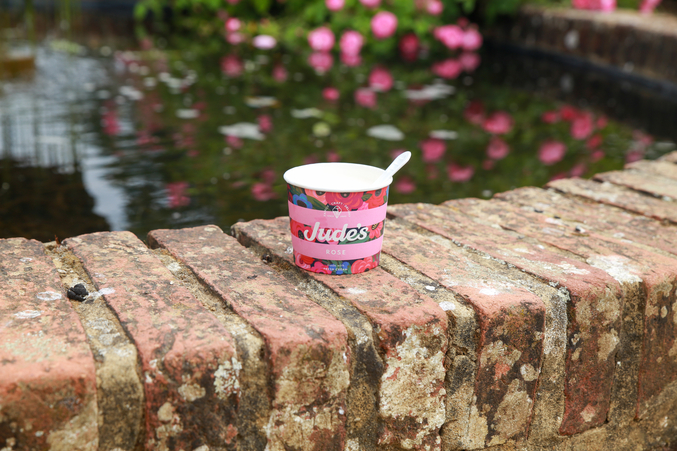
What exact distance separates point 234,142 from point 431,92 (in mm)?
2178

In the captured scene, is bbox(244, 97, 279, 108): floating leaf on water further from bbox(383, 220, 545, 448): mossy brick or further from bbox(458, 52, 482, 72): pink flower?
bbox(383, 220, 545, 448): mossy brick

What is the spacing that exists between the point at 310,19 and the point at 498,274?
7.28 meters

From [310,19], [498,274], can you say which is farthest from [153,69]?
[498,274]

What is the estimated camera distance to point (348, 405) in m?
1.02

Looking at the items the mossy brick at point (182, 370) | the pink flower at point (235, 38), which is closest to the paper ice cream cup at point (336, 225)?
the mossy brick at point (182, 370)

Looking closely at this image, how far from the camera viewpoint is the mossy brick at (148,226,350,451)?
0.95m

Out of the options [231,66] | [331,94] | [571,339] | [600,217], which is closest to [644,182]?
[600,217]

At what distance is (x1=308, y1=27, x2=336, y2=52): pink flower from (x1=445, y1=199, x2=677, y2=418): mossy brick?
615cm

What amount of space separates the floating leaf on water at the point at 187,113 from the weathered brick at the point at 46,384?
301cm

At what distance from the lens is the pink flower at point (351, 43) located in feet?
23.3

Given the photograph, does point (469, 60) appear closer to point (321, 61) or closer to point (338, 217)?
point (321, 61)

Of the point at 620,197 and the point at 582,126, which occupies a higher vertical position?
the point at 620,197

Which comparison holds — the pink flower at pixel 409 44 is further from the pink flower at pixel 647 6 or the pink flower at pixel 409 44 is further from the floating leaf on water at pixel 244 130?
the floating leaf on water at pixel 244 130

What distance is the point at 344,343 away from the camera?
978 mm
